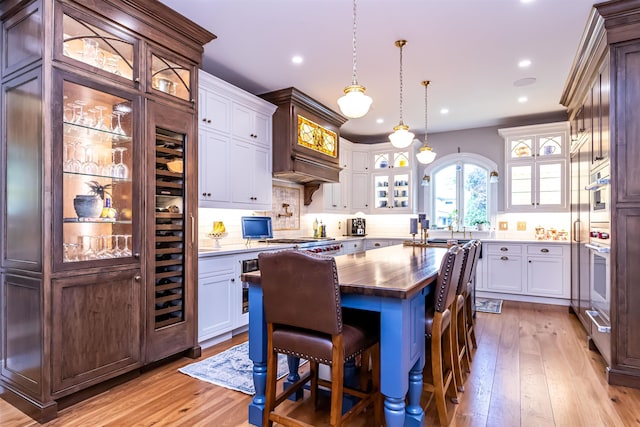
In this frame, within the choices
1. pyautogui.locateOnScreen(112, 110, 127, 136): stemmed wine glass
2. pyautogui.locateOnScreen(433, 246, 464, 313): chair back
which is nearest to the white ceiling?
pyautogui.locateOnScreen(112, 110, 127, 136): stemmed wine glass

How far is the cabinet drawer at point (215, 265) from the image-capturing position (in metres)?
3.30

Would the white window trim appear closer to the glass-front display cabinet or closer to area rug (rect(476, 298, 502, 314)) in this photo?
the glass-front display cabinet

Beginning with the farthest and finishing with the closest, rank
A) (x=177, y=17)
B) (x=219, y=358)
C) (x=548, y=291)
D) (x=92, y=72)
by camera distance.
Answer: (x=548, y=291)
(x=219, y=358)
(x=177, y=17)
(x=92, y=72)

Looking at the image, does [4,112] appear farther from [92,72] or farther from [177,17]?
[177,17]

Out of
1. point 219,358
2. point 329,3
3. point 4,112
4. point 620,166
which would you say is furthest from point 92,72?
point 620,166

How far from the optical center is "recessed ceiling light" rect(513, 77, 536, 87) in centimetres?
416

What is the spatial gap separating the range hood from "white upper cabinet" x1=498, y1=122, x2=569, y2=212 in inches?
110

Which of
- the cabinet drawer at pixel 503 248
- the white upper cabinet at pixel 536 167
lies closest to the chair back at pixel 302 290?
the cabinet drawer at pixel 503 248

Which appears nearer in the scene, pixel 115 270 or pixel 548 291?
pixel 115 270

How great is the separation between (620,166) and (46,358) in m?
4.11

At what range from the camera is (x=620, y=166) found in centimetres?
272

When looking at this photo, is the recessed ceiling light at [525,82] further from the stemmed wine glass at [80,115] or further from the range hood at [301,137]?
the stemmed wine glass at [80,115]

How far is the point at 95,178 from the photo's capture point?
2549 mm

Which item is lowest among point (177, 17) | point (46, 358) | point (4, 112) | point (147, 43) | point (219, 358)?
point (219, 358)
